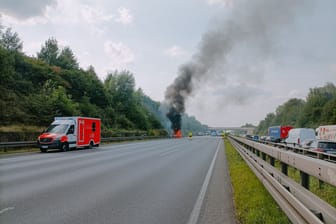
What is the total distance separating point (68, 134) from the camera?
2367 cm

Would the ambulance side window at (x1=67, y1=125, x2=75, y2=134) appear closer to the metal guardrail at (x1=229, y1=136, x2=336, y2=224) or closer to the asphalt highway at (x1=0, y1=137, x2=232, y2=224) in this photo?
the asphalt highway at (x1=0, y1=137, x2=232, y2=224)

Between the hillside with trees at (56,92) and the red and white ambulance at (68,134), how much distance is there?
15589 mm

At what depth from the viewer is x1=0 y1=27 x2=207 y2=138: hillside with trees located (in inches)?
1682

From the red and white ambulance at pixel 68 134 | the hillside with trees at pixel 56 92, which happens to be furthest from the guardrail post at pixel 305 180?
the hillside with trees at pixel 56 92

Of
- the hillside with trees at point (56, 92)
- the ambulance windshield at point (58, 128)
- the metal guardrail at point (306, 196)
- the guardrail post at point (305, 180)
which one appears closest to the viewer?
the metal guardrail at point (306, 196)

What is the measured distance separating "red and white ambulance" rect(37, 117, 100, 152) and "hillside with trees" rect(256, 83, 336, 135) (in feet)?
265

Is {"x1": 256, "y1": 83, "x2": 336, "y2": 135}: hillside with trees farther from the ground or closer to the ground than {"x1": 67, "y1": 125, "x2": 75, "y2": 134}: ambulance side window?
farther from the ground

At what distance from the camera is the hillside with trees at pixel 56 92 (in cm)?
4272

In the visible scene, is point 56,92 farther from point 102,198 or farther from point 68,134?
point 102,198

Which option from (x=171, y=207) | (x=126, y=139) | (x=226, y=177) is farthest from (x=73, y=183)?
(x=126, y=139)

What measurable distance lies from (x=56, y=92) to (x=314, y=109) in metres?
89.0

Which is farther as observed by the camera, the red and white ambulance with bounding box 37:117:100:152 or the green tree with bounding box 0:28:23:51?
the green tree with bounding box 0:28:23:51

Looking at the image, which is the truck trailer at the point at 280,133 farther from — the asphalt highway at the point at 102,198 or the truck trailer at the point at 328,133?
the asphalt highway at the point at 102,198

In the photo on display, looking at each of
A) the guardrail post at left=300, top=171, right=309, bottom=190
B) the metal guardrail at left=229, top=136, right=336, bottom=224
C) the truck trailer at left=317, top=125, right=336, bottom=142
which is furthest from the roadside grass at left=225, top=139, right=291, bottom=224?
the truck trailer at left=317, top=125, right=336, bottom=142
